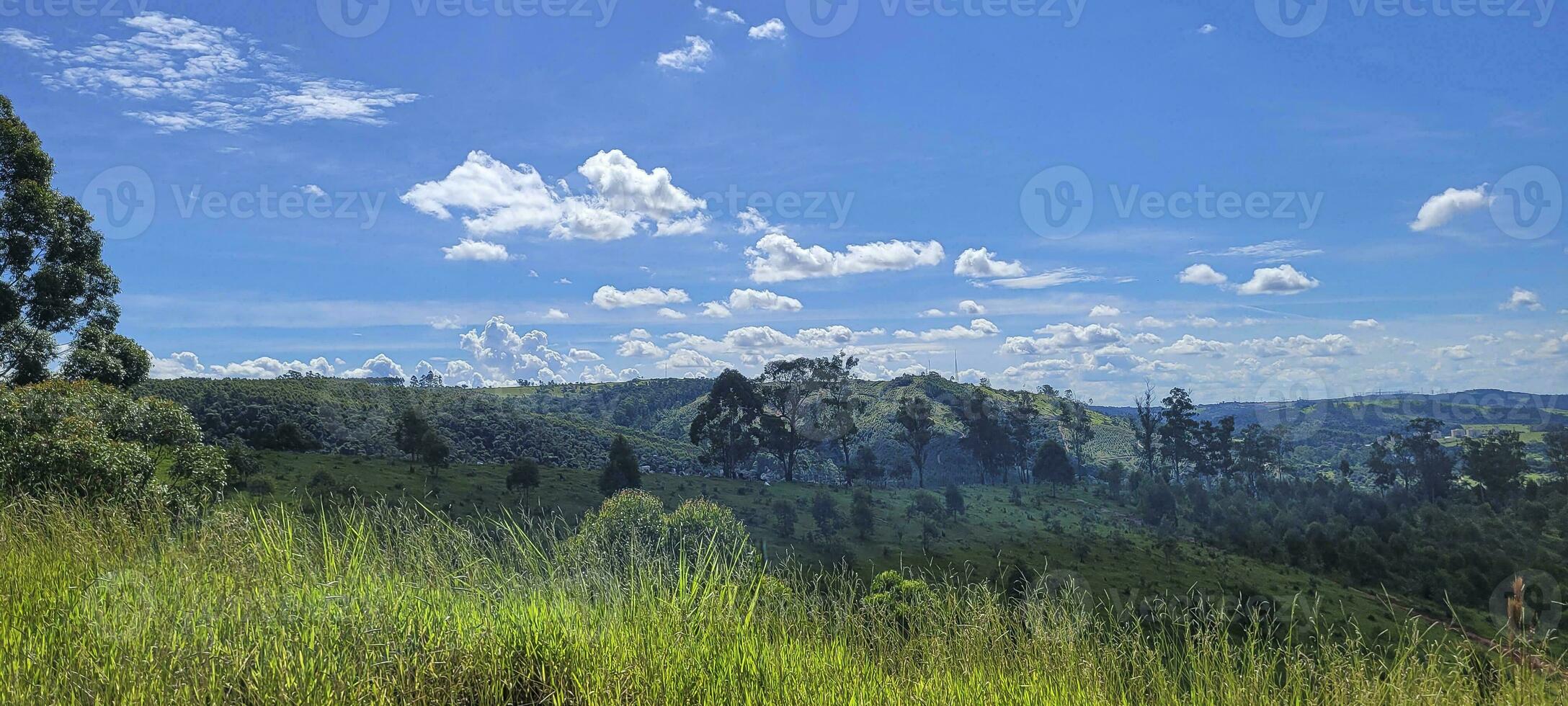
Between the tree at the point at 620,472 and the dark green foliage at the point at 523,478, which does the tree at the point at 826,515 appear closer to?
the tree at the point at 620,472

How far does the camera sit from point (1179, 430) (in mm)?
122438

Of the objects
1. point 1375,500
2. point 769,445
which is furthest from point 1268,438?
point 769,445

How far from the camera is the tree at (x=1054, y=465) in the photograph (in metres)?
115

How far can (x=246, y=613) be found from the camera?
15.2 ft

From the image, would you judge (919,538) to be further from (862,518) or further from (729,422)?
(729,422)

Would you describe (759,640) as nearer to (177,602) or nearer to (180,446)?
(177,602)

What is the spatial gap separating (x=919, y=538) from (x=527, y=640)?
75.7 meters

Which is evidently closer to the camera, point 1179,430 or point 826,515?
point 826,515

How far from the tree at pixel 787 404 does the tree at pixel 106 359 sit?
7030 cm

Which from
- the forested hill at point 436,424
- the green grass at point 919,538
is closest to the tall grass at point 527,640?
the green grass at point 919,538

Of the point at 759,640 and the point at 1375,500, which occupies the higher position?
the point at 759,640

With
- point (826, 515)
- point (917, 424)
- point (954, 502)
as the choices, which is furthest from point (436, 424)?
point (954, 502)

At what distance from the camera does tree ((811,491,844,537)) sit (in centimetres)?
7425

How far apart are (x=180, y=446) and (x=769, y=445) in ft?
244
